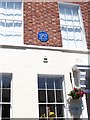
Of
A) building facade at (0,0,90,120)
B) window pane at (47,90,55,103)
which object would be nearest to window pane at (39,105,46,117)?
building facade at (0,0,90,120)

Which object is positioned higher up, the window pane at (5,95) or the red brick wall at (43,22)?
the red brick wall at (43,22)

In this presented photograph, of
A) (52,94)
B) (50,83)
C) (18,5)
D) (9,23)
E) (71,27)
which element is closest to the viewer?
(52,94)

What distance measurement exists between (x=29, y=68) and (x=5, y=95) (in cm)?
113

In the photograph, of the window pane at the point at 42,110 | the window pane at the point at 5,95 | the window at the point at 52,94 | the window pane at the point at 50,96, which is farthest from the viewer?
the window pane at the point at 50,96

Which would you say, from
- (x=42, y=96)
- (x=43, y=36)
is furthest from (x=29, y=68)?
(x=43, y=36)

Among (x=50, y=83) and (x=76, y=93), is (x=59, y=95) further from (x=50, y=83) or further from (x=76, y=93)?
(x=76, y=93)

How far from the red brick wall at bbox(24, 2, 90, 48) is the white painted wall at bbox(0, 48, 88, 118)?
51 cm

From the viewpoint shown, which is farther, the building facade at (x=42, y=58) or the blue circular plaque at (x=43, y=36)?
the blue circular plaque at (x=43, y=36)

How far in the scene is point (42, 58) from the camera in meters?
9.31

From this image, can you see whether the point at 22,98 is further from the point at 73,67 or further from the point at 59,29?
the point at 59,29

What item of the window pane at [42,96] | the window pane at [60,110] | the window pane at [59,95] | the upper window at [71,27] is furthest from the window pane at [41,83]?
the upper window at [71,27]

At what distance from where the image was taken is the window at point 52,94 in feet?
29.1

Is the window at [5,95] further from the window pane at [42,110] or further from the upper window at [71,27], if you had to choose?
the upper window at [71,27]

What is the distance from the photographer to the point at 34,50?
9.41 meters
